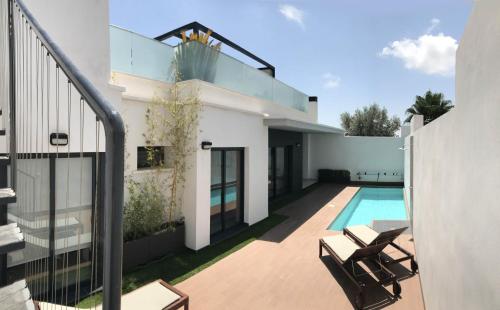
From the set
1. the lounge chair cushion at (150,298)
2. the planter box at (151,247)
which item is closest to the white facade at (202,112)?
the planter box at (151,247)

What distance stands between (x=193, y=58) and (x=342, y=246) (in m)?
6.33

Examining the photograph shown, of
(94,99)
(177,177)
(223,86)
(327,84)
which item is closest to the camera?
(94,99)

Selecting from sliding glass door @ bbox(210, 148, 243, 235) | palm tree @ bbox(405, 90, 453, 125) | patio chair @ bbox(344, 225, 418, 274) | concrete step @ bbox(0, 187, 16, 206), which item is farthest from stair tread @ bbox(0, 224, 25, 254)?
palm tree @ bbox(405, 90, 453, 125)

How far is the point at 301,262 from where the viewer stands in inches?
276

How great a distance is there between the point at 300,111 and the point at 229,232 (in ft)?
29.6

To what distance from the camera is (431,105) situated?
2745 cm

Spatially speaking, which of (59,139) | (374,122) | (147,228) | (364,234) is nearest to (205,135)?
(147,228)

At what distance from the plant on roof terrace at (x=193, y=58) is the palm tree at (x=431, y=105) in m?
26.1

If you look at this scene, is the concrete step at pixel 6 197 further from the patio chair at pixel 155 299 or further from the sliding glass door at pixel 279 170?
the sliding glass door at pixel 279 170

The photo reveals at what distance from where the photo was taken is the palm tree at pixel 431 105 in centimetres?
2703

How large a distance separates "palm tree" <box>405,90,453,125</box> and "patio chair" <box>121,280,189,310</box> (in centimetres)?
2945

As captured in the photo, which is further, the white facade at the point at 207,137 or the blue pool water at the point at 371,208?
the blue pool water at the point at 371,208

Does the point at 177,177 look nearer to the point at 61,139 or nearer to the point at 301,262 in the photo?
the point at 61,139

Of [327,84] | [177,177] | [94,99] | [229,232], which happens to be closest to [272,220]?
[229,232]
